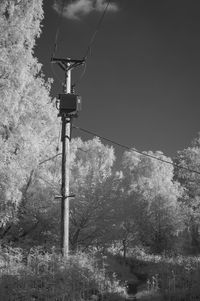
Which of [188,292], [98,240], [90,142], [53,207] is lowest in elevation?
[188,292]

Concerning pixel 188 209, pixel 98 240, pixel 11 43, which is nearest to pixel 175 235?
pixel 188 209

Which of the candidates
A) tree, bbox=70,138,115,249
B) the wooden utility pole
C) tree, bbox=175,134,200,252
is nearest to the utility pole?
the wooden utility pole

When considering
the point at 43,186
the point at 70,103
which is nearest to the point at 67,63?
the point at 70,103

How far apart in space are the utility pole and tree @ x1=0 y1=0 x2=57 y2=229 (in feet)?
3.76

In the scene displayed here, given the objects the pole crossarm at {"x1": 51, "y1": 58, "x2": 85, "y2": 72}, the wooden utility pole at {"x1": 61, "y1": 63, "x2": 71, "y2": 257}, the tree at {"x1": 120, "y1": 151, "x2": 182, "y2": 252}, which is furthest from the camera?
the tree at {"x1": 120, "y1": 151, "x2": 182, "y2": 252}

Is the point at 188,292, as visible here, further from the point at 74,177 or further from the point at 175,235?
the point at 175,235

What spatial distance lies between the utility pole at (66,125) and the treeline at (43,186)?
116 cm

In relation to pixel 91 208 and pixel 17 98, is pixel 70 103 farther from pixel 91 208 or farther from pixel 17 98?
pixel 91 208

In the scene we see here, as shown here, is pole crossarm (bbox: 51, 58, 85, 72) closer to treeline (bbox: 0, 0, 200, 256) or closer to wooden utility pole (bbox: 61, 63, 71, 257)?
wooden utility pole (bbox: 61, 63, 71, 257)

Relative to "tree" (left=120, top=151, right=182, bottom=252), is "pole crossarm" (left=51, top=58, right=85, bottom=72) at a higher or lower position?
higher

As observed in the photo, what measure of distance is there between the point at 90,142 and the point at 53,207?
85.3 ft

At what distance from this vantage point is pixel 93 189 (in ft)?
51.8

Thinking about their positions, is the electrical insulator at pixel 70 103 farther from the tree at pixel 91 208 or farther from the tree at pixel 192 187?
the tree at pixel 192 187

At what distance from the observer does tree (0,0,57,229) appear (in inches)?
465
